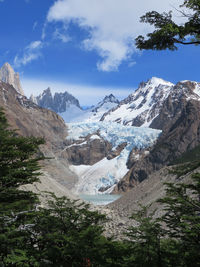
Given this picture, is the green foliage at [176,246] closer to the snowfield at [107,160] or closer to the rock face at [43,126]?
the snowfield at [107,160]

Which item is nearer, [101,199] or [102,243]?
[102,243]

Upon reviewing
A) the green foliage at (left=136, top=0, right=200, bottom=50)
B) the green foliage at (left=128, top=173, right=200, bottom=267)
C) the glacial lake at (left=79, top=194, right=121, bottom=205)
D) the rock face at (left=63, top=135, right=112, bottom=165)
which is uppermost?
the rock face at (left=63, top=135, right=112, bottom=165)

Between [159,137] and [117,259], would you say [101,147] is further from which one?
[117,259]

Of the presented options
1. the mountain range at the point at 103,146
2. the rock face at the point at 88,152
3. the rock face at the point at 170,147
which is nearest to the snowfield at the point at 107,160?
the mountain range at the point at 103,146

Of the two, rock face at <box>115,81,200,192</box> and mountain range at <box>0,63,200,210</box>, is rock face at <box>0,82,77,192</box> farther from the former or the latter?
rock face at <box>115,81,200,192</box>

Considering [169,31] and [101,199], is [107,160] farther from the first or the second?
[169,31]

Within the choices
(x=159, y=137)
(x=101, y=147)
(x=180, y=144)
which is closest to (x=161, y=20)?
(x=180, y=144)

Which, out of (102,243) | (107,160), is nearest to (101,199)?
(107,160)

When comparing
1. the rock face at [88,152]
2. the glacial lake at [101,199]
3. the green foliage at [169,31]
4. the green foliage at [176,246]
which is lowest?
the glacial lake at [101,199]

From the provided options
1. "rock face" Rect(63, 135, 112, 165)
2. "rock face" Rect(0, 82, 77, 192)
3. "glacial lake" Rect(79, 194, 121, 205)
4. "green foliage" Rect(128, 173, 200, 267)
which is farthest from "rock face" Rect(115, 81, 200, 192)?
"green foliage" Rect(128, 173, 200, 267)
